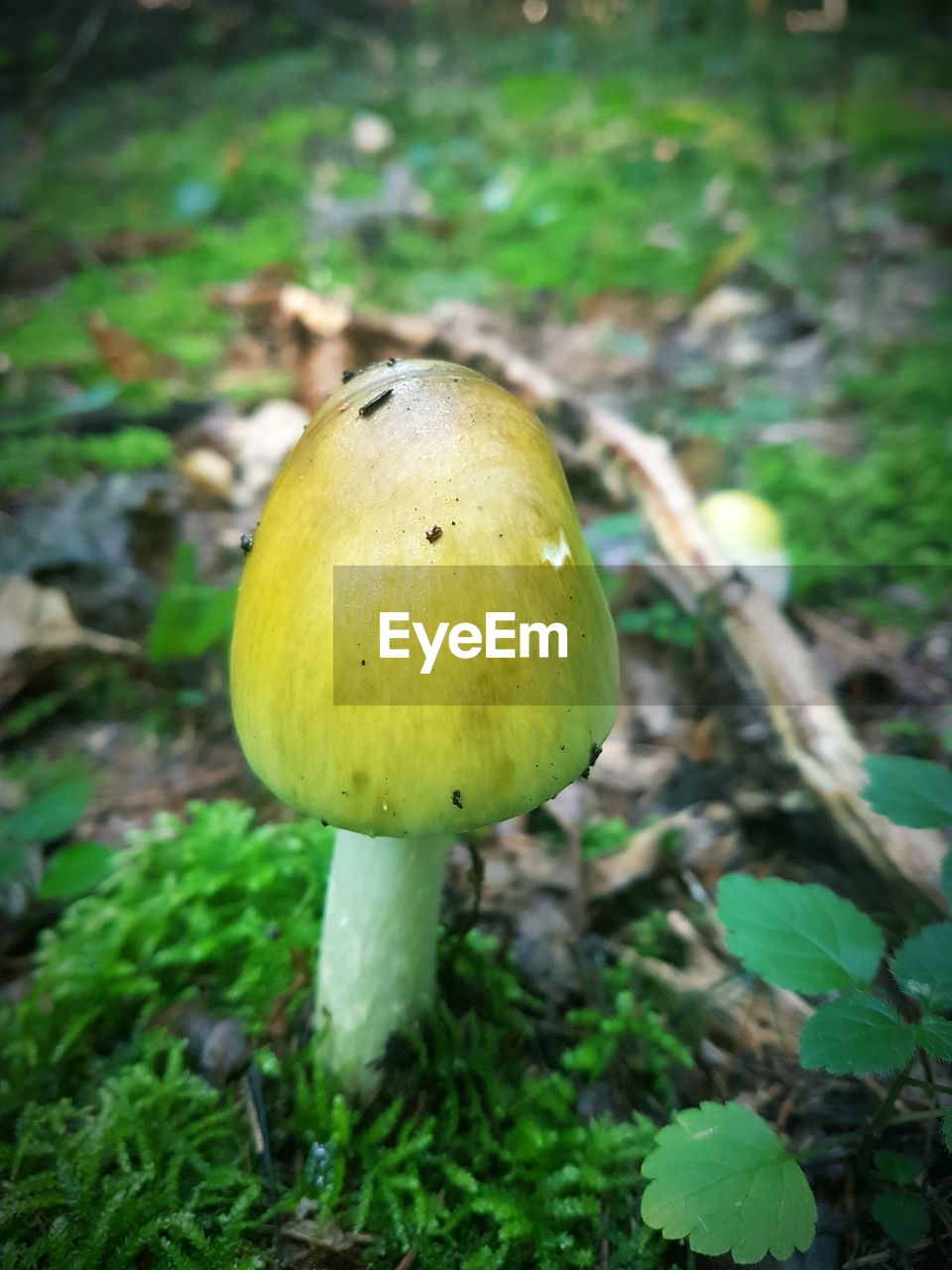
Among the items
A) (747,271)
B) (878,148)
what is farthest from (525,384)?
(878,148)

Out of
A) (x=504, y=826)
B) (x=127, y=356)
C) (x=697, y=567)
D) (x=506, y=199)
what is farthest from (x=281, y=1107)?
(x=506, y=199)

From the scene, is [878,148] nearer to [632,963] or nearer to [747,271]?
[747,271]

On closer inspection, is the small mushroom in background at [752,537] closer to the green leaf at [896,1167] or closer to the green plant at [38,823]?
the green leaf at [896,1167]

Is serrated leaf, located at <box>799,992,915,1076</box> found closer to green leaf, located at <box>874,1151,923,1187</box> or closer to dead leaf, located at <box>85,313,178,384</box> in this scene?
green leaf, located at <box>874,1151,923,1187</box>

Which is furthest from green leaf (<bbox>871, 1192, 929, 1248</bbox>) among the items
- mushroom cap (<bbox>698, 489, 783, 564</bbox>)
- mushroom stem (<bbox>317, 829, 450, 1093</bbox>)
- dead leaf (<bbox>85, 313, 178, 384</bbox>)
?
dead leaf (<bbox>85, 313, 178, 384</bbox>)

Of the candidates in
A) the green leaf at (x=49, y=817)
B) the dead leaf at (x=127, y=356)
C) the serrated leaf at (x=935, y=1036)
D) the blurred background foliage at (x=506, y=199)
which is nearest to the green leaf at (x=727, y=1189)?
the serrated leaf at (x=935, y=1036)

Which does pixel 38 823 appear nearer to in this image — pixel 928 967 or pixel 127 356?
pixel 928 967
